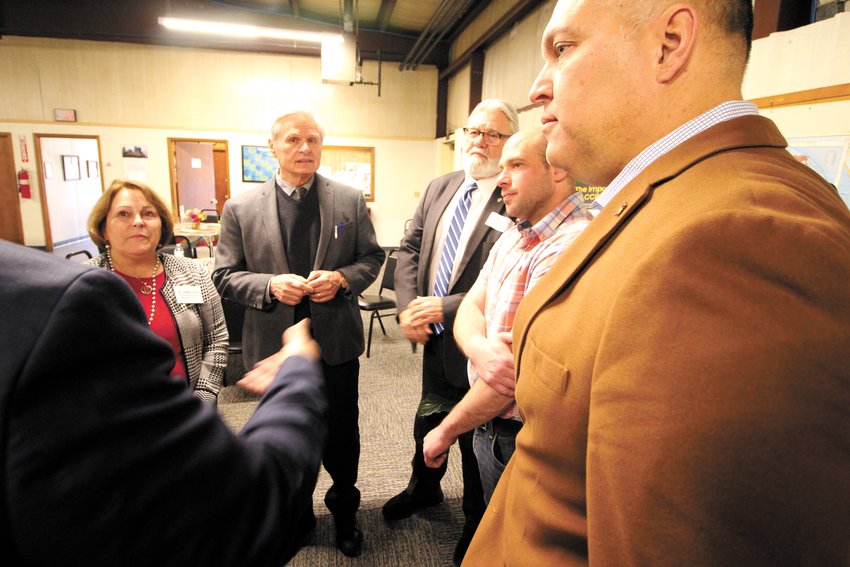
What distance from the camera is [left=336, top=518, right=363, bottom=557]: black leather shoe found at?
2.01 m

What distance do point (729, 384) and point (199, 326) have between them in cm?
193

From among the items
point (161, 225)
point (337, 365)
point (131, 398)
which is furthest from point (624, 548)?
point (161, 225)

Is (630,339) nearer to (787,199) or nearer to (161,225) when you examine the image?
(787,199)

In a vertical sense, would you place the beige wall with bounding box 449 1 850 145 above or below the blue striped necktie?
above

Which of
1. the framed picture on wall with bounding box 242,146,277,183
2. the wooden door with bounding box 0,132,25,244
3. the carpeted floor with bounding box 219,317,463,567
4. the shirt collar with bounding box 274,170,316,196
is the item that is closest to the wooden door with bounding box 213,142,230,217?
the framed picture on wall with bounding box 242,146,277,183

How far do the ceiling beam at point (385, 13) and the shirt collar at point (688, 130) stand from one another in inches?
358

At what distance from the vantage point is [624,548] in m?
0.48

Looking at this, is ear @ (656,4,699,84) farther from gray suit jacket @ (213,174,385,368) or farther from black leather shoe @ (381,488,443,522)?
black leather shoe @ (381,488,443,522)

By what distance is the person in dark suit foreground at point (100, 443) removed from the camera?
0.43 m

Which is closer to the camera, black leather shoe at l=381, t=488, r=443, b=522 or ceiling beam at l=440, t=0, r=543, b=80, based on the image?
black leather shoe at l=381, t=488, r=443, b=522

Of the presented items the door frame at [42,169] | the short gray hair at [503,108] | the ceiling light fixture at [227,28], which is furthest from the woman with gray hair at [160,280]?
the door frame at [42,169]

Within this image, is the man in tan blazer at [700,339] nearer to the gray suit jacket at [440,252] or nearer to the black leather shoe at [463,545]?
the gray suit jacket at [440,252]

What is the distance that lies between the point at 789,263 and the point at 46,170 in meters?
12.5

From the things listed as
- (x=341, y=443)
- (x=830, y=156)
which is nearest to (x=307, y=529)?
(x=341, y=443)
